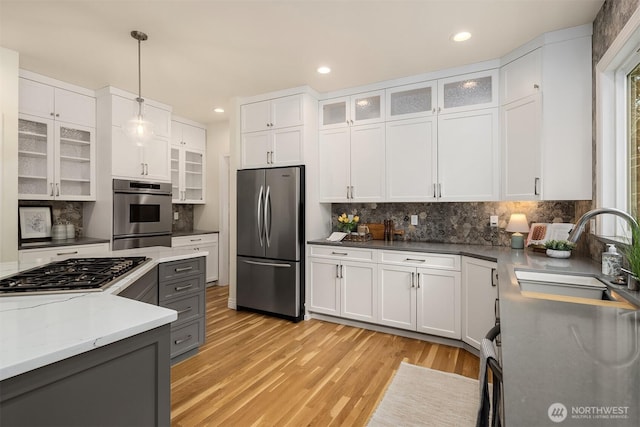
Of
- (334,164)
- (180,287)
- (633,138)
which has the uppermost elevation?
(334,164)

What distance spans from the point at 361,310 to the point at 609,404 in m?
2.92

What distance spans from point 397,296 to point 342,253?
0.73m

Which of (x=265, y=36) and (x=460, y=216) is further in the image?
(x=460, y=216)

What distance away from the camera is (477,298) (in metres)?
2.72

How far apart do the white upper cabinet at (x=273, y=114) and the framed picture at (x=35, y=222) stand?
7.98 feet

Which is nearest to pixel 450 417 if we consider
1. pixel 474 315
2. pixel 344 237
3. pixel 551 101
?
pixel 474 315

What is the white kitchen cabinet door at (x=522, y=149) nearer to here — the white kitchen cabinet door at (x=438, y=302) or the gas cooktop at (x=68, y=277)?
the white kitchen cabinet door at (x=438, y=302)

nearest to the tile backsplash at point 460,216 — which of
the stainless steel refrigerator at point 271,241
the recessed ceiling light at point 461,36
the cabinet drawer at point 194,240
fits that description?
the stainless steel refrigerator at point 271,241

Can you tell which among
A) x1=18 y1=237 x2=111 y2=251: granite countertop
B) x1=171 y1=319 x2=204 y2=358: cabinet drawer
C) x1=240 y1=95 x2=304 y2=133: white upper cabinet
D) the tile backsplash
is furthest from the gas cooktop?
the tile backsplash

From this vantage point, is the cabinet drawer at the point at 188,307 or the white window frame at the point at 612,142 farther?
the cabinet drawer at the point at 188,307

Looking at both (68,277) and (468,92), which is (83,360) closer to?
(68,277)

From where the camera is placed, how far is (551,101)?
8.36 feet

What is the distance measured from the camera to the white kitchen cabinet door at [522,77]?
262cm

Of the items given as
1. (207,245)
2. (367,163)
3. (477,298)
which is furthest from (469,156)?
(207,245)
